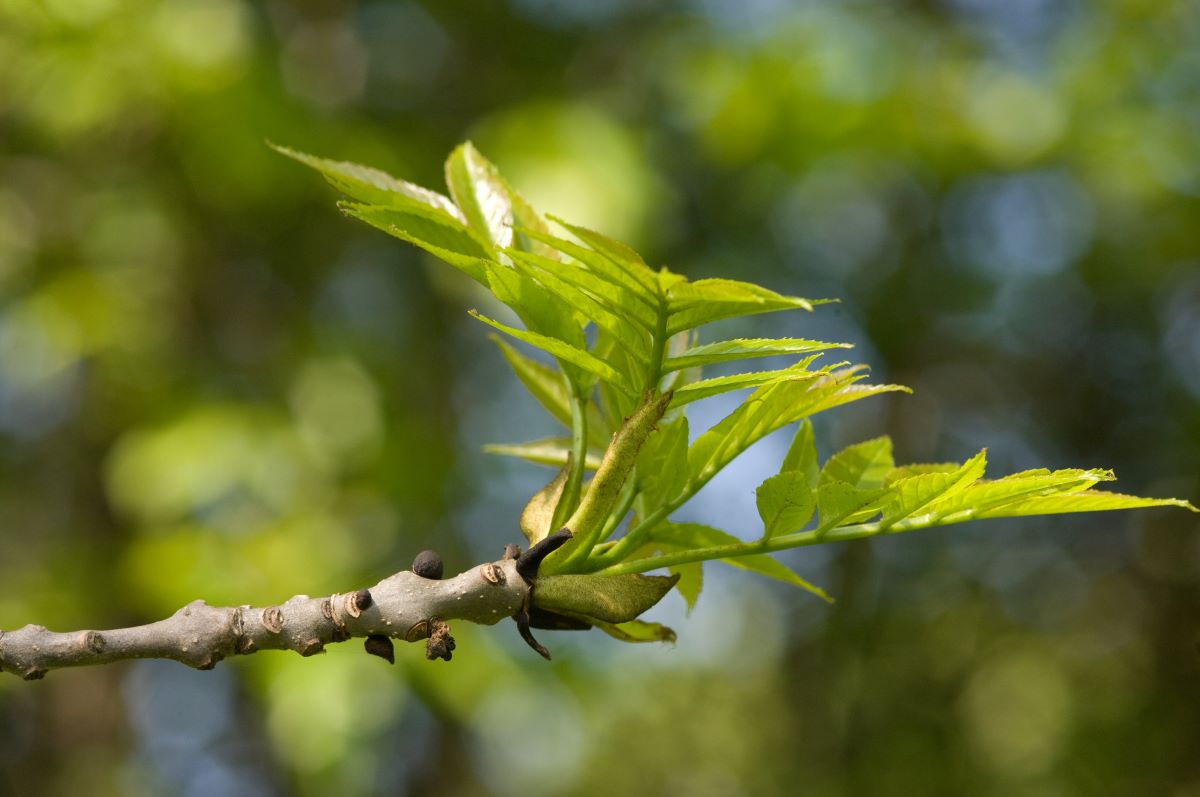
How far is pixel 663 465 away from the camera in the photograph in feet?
1.58

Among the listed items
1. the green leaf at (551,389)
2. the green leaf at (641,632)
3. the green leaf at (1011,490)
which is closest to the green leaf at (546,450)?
the green leaf at (551,389)

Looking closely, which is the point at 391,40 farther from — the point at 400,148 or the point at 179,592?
the point at 179,592

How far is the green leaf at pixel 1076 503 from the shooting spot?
1.29 ft

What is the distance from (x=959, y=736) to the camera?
10.7ft

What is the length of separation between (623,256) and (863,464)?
21cm

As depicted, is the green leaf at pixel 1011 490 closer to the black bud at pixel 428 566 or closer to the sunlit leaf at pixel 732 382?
the sunlit leaf at pixel 732 382

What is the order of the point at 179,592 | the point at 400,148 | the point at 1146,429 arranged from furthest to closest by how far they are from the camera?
the point at 1146,429 → the point at 400,148 → the point at 179,592

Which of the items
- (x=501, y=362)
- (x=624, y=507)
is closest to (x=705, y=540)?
(x=624, y=507)

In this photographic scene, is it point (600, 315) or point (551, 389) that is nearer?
point (600, 315)

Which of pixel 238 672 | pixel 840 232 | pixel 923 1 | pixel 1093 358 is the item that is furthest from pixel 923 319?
pixel 238 672

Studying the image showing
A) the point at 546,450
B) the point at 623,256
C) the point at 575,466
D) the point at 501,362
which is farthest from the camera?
the point at 501,362

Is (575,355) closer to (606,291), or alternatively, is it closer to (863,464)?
(606,291)

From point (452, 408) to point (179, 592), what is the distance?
3.34ft

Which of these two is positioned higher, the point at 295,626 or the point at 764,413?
the point at 764,413
